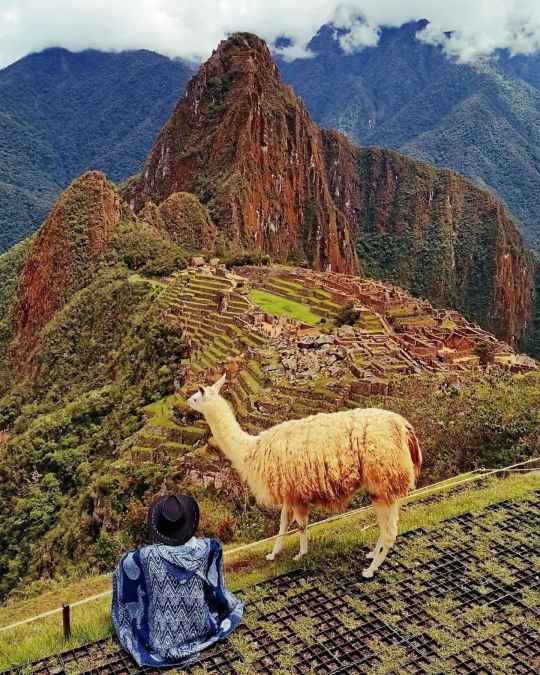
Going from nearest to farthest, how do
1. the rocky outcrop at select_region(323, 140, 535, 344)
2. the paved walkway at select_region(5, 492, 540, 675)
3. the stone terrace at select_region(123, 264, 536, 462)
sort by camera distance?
the paved walkway at select_region(5, 492, 540, 675) → the stone terrace at select_region(123, 264, 536, 462) → the rocky outcrop at select_region(323, 140, 535, 344)

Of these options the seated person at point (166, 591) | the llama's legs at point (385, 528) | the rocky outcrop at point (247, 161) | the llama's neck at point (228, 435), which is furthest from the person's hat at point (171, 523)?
the rocky outcrop at point (247, 161)

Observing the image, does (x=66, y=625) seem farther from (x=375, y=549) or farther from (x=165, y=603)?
(x=375, y=549)

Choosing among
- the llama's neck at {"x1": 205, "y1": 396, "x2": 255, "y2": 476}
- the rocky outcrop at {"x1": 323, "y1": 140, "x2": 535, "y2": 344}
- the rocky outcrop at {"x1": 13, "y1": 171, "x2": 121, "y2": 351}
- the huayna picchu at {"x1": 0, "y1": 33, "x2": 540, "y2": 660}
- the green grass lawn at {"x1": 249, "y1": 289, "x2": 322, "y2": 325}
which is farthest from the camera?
the rocky outcrop at {"x1": 323, "y1": 140, "x2": 535, "y2": 344}

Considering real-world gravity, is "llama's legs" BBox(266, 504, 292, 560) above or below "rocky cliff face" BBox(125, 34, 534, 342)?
below

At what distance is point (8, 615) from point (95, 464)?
47.3 ft

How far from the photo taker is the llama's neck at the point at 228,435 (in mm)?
6469

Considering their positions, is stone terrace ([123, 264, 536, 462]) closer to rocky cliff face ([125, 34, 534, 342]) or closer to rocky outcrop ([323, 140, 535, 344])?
rocky cliff face ([125, 34, 534, 342])

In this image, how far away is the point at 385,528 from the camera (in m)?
6.10

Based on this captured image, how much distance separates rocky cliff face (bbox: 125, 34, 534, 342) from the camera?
75.6m

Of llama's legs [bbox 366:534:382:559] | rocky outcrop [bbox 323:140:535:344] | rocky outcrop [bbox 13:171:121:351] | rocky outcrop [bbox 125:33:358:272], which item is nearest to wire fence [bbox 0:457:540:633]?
llama's legs [bbox 366:534:382:559]

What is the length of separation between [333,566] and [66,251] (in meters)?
44.0

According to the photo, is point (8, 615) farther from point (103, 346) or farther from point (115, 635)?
point (103, 346)

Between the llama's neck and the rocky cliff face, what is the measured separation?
58.4m

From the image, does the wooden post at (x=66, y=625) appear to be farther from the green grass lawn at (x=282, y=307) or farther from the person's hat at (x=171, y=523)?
the green grass lawn at (x=282, y=307)
